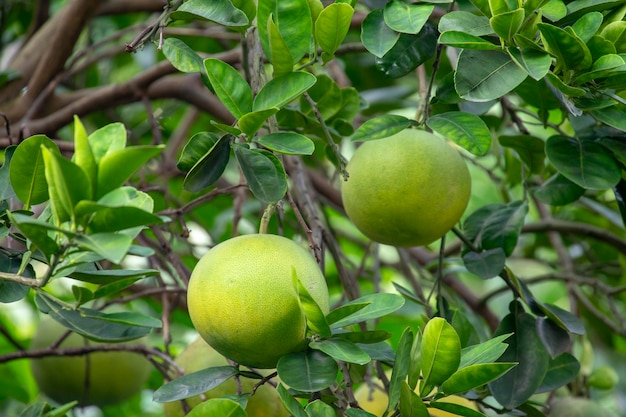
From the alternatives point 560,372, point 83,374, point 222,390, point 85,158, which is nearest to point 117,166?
point 85,158

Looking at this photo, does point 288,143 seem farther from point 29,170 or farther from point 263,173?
point 29,170

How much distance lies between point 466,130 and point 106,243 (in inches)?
19.0

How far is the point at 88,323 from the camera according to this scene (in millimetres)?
881

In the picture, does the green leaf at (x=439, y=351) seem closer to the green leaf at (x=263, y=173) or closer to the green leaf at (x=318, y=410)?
the green leaf at (x=318, y=410)

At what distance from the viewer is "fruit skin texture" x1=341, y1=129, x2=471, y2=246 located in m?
1.03

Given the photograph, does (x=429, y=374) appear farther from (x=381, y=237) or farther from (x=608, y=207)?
(x=608, y=207)

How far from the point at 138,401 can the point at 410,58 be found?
150 centimetres

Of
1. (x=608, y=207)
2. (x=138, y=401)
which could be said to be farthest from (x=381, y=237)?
(x=138, y=401)

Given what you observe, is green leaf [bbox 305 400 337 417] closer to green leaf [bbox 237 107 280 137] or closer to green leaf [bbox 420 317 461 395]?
green leaf [bbox 420 317 461 395]

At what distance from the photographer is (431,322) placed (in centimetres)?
80

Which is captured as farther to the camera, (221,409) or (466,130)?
(466,130)

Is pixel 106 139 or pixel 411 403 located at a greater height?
pixel 106 139

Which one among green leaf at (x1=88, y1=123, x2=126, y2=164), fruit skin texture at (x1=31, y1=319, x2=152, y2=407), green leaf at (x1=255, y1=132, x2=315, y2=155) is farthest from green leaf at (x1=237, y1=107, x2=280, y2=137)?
fruit skin texture at (x1=31, y1=319, x2=152, y2=407)

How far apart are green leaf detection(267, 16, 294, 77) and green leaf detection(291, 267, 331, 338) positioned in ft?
0.78
